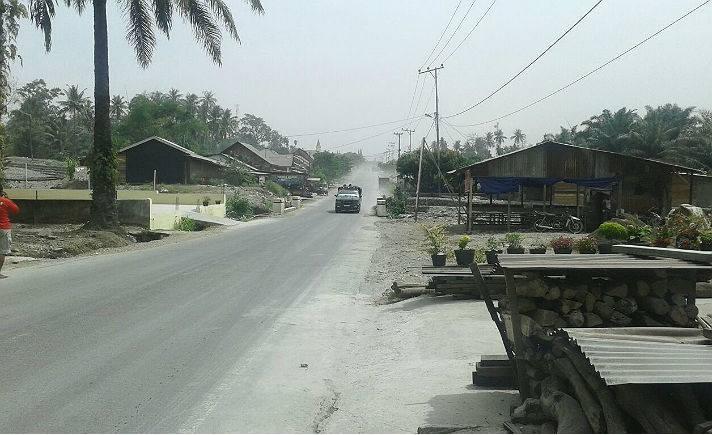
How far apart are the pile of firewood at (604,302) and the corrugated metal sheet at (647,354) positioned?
0.55 meters

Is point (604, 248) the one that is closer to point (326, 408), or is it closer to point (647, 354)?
point (326, 408)

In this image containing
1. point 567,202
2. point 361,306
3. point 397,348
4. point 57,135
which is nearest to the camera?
point 397,348

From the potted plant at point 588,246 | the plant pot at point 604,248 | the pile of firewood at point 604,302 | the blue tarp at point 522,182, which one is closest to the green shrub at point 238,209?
the blue tarp at point 522,182

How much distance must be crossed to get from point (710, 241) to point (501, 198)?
4855 centimetres

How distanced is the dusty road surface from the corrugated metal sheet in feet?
4.11

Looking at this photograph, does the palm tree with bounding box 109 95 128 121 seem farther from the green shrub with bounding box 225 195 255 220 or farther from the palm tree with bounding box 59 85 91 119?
the green shrub with bounding box 225 195 255 220

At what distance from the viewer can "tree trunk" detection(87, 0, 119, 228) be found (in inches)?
949

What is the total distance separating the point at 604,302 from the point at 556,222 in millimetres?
28100

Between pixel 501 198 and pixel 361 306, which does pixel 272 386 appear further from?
pixel 501 198

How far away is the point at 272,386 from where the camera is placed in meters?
6.93

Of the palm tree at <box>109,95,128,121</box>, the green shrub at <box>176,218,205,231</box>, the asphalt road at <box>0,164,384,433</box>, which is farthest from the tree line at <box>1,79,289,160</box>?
the asphalt road at <box>0,164,384,433</box>

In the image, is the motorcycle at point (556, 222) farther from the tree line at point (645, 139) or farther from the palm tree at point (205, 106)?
the palm tree at point (205, 106)

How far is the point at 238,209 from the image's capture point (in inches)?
1848

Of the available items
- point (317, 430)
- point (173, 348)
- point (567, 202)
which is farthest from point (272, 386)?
point (567, 202)
